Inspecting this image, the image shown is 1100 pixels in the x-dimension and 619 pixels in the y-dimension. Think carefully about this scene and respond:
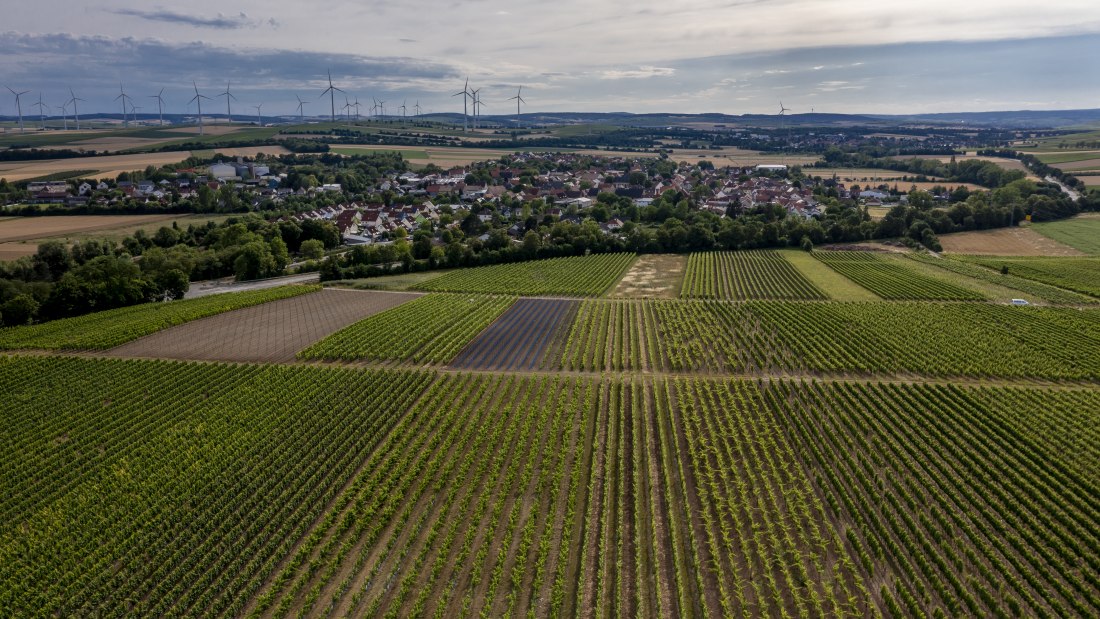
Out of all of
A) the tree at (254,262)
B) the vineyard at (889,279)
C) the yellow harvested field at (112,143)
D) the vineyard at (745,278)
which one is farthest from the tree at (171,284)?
the yellow harvested field at (112,143)

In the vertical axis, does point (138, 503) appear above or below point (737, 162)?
below

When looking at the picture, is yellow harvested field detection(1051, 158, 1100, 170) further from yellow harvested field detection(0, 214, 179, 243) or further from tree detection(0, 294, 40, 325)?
tree detection(0, 294, 40, 325)

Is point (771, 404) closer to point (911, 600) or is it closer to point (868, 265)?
point (911, 600)

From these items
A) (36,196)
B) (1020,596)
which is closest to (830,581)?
(1020,596)

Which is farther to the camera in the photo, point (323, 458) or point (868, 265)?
point (868, 265)

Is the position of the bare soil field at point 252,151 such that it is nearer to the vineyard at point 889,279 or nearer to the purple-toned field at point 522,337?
the purple-toned field at point 522,337
